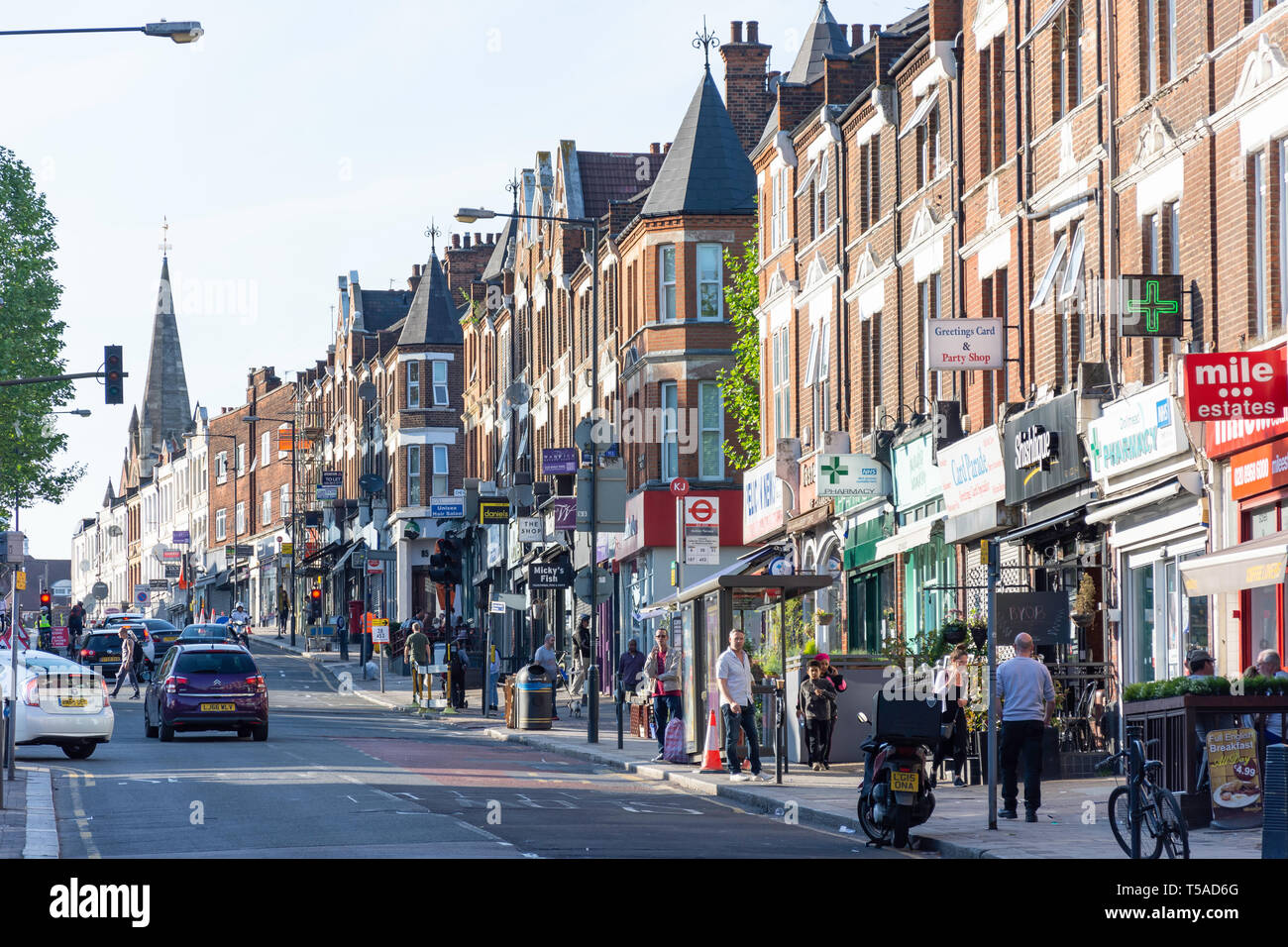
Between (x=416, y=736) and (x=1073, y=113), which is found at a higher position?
(x=1073, y=113)

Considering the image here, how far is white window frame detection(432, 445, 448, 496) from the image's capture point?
8250 cm

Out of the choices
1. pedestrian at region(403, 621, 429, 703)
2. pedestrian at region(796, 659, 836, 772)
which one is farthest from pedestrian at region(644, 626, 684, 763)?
pedestrian at region(403, 621, 429, 703)

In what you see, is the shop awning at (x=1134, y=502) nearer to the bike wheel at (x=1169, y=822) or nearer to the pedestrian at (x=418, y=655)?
the bike wheel at (x=1169, y=822)

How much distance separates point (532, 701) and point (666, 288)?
1508 centimetres

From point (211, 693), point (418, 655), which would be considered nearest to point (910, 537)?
point (211, 693)

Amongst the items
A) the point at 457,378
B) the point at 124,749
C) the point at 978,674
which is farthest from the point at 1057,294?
the point at 457,378

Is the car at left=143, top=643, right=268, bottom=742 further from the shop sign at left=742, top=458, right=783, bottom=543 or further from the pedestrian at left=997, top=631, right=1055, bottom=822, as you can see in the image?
the pedestrian at left=997, top=631, right=1055, bottom=822

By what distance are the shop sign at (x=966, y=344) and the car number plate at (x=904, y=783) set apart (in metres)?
12.0

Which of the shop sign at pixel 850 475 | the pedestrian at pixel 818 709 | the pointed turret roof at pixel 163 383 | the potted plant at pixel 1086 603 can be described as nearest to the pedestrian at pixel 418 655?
the shop sign at pixel 850 475

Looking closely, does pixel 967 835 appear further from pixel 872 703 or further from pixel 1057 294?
pixel 1057 294

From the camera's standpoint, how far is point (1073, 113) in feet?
90.5

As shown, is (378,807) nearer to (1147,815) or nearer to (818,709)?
(1147,815)

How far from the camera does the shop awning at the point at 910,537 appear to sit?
32188mm
